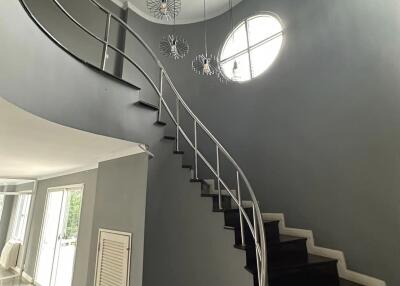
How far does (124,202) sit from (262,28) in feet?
12.0

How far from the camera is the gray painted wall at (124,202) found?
2789mm

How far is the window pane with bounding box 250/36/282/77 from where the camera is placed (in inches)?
145

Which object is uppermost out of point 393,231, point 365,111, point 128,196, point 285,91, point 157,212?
point 285,91

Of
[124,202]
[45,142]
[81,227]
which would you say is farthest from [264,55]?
[81,227]

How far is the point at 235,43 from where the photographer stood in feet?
14.5

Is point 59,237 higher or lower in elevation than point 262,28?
lower

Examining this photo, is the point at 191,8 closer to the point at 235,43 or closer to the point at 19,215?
the point at 235,43

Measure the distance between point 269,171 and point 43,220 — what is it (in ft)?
19.3

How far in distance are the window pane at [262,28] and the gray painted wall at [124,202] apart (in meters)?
2.85

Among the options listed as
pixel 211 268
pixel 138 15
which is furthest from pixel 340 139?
pixel 138 15

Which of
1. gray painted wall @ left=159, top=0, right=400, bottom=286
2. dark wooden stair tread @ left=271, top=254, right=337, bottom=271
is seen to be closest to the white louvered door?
dark wooden stair tread @ left=271, top=254, right=337, bottom=271

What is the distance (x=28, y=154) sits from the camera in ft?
11.1

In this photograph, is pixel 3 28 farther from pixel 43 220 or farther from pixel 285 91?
pixel 43 220

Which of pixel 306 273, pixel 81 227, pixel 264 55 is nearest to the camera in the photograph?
pixel 306 273
